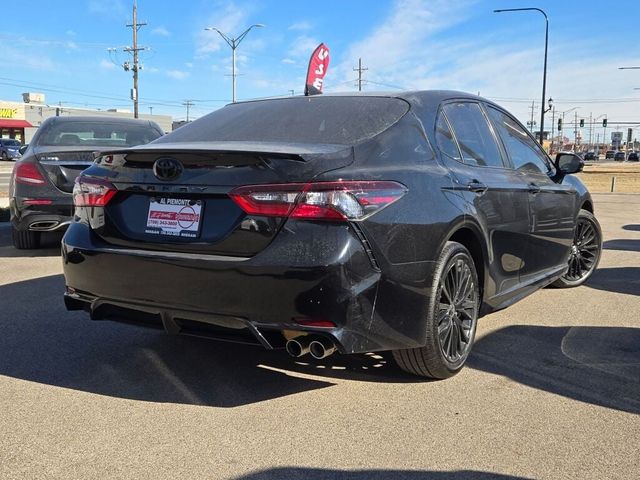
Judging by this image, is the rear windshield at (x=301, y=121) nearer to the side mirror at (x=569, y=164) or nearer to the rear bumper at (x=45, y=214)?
the side mirror at (x=569, y=164)

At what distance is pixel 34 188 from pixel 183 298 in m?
4.78

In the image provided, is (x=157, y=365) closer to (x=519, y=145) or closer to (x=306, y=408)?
(x=306, y=408)

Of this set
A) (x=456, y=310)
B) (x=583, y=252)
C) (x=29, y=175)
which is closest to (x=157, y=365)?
(x=456, y=310)

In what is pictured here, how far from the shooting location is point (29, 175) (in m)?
7.19

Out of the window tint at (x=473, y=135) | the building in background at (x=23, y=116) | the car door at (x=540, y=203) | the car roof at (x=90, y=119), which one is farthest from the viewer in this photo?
the building in background at (x=23, y=116)

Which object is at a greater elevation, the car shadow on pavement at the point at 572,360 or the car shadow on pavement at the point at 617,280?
the car shadow on pavement at the point at 617,280

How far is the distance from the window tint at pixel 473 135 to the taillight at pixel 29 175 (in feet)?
16.1

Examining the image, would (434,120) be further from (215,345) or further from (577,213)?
(577,213)

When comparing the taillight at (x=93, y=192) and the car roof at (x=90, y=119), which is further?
the car roof at (x=90, y=119)

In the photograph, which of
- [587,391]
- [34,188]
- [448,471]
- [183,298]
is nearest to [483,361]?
[587,391]

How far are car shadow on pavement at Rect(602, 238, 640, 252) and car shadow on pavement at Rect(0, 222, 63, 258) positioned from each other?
7.21 m

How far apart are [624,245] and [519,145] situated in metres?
4.85

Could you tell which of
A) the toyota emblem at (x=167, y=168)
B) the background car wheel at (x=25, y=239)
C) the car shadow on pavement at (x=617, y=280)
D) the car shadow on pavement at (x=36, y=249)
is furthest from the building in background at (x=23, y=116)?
the toyota emblem at (x=167, y=168)

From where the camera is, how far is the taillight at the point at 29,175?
23.5 ft
